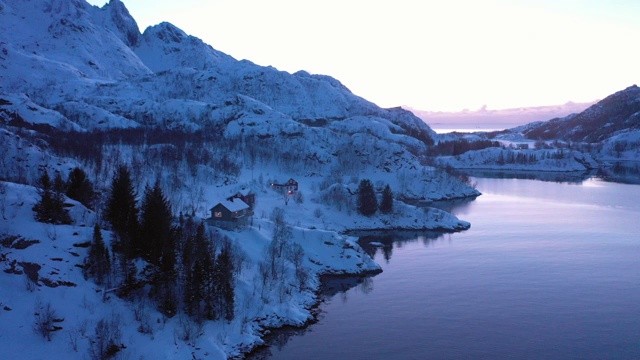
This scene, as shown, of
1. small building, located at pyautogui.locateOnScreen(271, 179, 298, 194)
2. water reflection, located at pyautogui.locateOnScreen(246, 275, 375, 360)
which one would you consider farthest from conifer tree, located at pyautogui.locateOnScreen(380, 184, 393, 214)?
water reflection, located at pyautogui.locateOnScreen(246, 275, 375, 360)

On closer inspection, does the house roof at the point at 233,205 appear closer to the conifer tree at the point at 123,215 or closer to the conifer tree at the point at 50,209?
the conifer tree at the point at 123,215

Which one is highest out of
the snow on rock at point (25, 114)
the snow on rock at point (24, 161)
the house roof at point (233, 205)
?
the snow on rock at point (25, 114)

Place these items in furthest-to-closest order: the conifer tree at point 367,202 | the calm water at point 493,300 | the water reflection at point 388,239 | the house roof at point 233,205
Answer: the conifer tree at point 367,202, the water reflection at point 388,239, the house roof at point 233,205, the calm water at point 493,300

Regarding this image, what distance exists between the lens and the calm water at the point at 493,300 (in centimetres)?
3828

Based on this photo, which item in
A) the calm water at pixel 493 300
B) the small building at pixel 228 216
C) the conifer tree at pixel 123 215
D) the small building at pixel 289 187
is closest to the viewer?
the calm water at pixel 493 300

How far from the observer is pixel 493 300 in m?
49.1

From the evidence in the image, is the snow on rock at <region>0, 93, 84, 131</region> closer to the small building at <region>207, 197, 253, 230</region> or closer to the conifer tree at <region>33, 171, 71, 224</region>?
the small building at <region>207, 197, 253, 230</region>

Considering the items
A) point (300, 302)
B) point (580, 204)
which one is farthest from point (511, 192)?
point (300, 302)

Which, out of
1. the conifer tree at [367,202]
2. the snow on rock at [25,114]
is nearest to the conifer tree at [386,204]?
the conifer tree at [367,202]

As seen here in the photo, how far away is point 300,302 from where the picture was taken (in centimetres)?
4781

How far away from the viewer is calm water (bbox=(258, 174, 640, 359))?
3828 centimetres

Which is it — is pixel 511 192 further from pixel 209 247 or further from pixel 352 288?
pixel 209 247

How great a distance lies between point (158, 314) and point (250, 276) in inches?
490

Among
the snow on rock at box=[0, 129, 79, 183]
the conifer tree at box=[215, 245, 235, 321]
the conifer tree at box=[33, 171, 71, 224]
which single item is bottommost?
the conifer tree at box=[215, 245, 235, 321]
